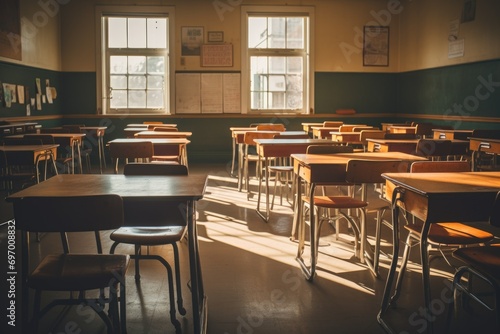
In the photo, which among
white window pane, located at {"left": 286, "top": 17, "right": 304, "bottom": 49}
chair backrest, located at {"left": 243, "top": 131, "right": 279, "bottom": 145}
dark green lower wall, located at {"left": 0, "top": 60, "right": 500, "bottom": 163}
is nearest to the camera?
chair backrest, located at {"left": 243, "top": 131, "right": 279, "bottom": 145}

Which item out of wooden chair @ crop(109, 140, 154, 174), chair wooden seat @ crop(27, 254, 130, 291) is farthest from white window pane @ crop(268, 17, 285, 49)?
chair wooden seat @ crop(27, 254, 130, 291)

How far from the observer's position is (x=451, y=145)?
5.39m

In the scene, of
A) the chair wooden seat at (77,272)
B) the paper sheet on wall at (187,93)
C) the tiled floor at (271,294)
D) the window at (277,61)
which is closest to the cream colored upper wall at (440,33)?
the window at (277,61)

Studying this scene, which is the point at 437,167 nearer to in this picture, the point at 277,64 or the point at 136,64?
the point at 277,64

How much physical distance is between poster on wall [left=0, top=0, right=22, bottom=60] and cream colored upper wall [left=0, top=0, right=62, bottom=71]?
0.39 feet

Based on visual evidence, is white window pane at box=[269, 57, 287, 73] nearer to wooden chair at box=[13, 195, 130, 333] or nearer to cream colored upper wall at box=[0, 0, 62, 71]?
cream colored upper wall at box=[0, 0, 62, 71]

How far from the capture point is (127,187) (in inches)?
92.9

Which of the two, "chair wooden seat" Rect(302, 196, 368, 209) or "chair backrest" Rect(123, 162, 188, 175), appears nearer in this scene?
"chair backrest" Rect(123, 162, 188, 175)

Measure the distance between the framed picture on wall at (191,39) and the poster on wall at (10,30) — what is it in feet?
10.2

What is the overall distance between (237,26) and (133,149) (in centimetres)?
591

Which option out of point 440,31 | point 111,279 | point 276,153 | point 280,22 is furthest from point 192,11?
point 111,279

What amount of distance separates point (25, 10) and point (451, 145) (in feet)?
22.0

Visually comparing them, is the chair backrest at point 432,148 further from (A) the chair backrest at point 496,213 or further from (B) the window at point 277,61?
(B) the window at point 277,61

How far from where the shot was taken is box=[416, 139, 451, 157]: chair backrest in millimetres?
5070
